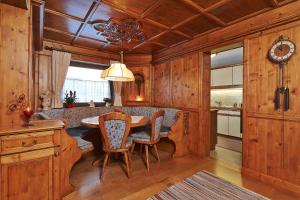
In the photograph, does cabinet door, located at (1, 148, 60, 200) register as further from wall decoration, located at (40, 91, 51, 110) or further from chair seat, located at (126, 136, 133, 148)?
wall decoration, located at (40, 91, 51, 110)

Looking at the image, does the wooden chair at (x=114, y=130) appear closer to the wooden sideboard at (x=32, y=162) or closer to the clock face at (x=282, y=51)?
the wooden sideboard at (x=32, y=162)

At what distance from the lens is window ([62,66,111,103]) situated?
403 cm

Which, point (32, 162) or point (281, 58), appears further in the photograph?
point (281, 58)

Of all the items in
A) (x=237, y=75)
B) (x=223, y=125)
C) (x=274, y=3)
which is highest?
(x=274, y=3)

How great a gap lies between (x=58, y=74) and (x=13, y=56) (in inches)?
73.6

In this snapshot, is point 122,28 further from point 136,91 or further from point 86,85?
point 136,91

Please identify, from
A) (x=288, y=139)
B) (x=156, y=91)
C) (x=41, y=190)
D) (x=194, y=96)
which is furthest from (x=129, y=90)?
(x=288, y=139)

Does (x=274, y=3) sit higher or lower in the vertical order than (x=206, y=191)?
higher

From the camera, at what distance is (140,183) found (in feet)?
7.39

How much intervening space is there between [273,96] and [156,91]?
2.78 metres

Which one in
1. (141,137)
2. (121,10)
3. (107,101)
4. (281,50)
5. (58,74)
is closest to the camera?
(281,50)

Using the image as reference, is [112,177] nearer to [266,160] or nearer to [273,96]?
[266,160]

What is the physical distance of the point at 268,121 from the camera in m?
2.29

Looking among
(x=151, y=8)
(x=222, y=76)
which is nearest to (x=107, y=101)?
(x=151, y=8)
